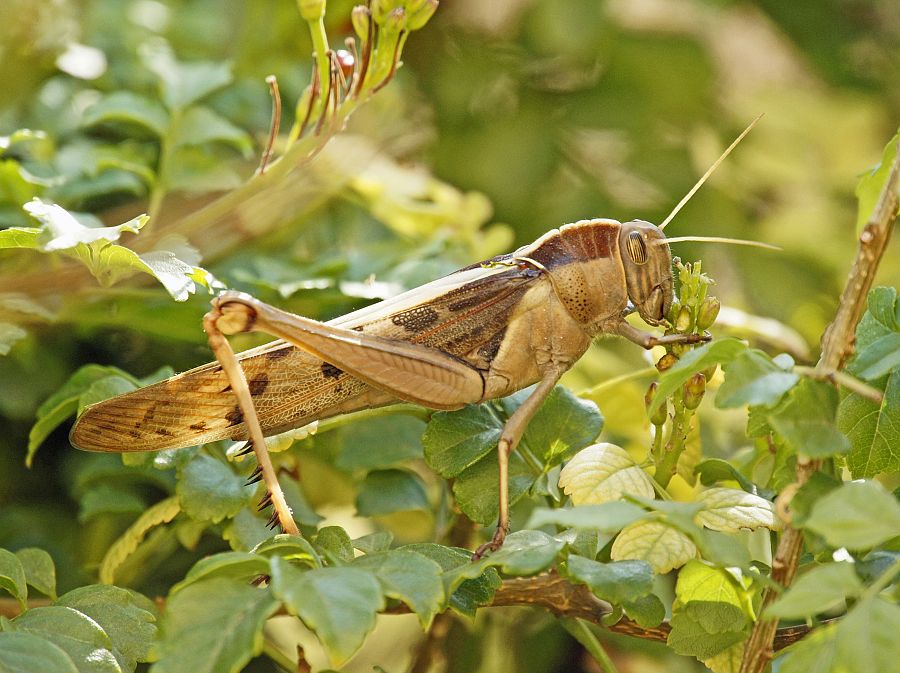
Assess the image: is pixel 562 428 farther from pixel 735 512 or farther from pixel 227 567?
pixel 227 567

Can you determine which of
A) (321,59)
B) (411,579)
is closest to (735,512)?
(411,579)

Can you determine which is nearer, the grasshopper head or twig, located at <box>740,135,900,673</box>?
twig, located at <box>740,135,900,673</box>

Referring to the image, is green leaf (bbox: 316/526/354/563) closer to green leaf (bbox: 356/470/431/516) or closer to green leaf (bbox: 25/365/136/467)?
green leaf (bbox: 356/470/431/516)

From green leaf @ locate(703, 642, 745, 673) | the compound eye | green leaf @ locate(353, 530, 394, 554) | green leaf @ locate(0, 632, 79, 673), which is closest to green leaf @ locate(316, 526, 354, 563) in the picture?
green leaf @ locate(353, 530, 394, 554)

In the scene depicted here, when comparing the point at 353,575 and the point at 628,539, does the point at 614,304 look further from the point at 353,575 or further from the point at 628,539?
the point at 353,575

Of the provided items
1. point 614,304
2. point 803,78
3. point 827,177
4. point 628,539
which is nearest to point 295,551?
point 628,539
